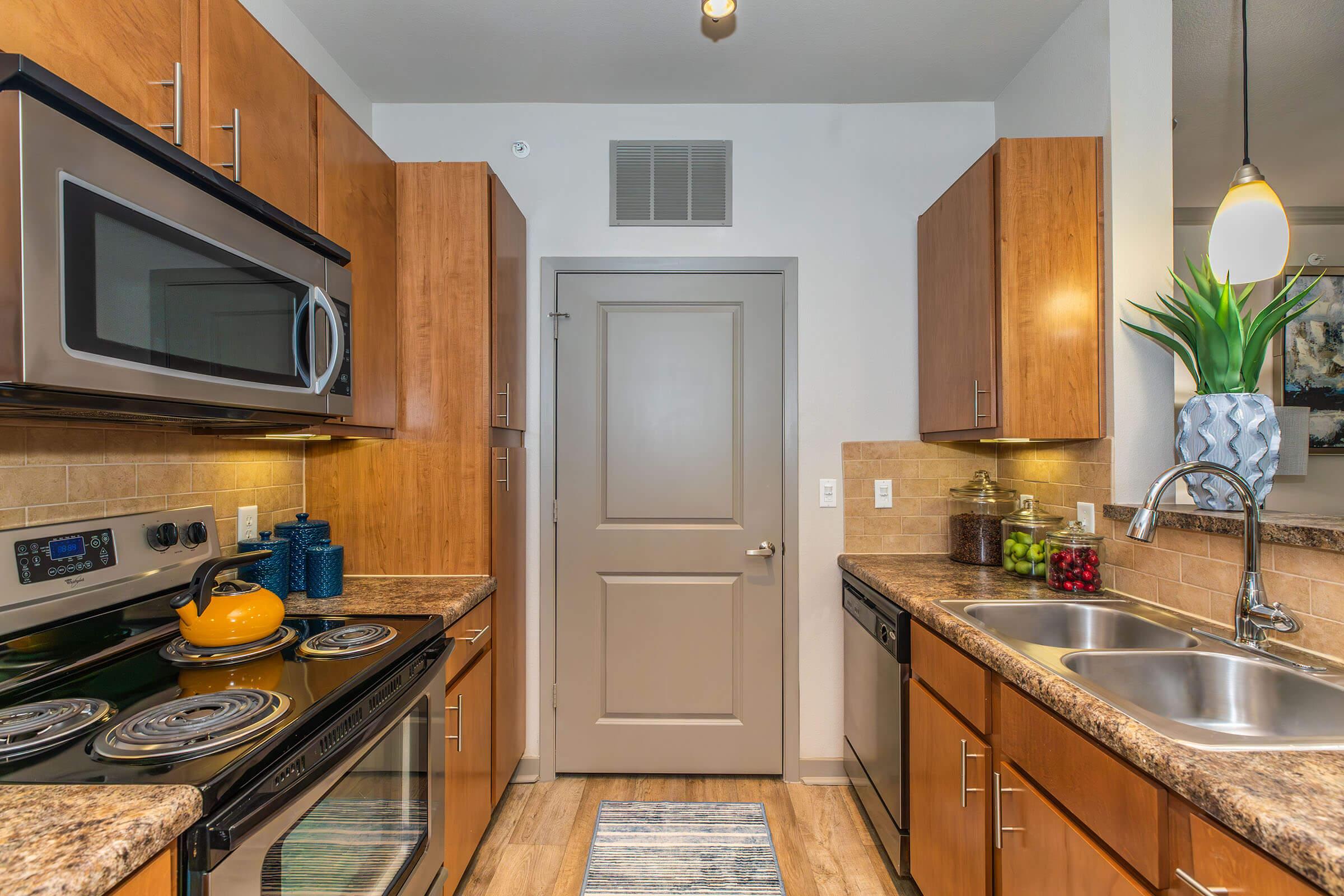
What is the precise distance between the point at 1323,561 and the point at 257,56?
2469 millimetres

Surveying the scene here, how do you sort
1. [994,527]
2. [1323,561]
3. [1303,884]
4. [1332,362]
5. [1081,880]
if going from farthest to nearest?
1. [1332,362]
2. [994,527]
3. [1323,561]
4. [1081,880]
5. [1303,884]

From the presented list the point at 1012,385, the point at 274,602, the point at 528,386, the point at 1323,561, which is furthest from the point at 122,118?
the point at 1323,561

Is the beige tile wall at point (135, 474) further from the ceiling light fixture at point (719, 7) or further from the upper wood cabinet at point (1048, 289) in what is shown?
the upper wood cabinet at point (1048, 289)

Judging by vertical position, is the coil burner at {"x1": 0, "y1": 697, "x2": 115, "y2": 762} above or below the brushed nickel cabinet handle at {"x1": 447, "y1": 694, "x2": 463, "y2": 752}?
above

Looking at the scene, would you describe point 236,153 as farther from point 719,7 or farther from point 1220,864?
point 1220,864

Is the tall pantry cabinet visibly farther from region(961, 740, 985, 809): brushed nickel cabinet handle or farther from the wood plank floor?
region(961, 740, 985, 809): brushed nickel cabinet handle

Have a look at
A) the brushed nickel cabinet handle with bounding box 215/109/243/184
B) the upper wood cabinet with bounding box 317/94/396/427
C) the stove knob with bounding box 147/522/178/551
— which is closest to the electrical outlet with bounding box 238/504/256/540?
the stove knob with bounding box 147/522/178/551

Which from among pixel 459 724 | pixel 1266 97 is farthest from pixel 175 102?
pixel 1266 97

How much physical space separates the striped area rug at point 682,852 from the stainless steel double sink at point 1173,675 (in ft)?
3.48

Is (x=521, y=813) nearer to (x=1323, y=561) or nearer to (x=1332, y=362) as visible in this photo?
(x=1323, y=561)

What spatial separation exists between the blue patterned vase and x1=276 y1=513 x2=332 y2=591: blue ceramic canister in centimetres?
243

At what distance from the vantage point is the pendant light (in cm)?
160

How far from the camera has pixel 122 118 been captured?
97cm

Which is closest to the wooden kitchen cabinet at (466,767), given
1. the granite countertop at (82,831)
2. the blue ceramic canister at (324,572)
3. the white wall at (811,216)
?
the blue ceramic canister at (324,572)
